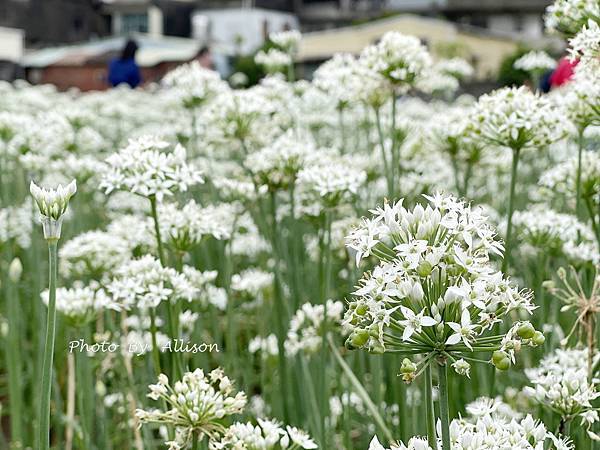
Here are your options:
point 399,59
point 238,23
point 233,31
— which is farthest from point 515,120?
point 238,23

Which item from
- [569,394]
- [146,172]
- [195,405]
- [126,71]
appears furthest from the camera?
[126,71]

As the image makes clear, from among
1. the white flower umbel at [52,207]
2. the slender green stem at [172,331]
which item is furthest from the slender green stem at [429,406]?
the slender green stem at [172,331]

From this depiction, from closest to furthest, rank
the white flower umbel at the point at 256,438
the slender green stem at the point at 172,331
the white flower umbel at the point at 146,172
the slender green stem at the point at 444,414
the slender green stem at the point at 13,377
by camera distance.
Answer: the slender green stem at the point at 444,414 < the white flower umbel at the point at 256,438 < the slender green stem at the point at 172,331 < the white flower umbel at the point at 146,172 < the slender green stem at the point at 13,377

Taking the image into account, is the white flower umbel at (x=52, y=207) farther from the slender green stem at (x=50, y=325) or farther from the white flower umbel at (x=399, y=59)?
the white flower umbel at (x=399, y=59)

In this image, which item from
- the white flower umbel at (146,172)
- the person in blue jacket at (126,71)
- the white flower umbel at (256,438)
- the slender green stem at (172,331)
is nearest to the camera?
the white flower umbel at (256,438)

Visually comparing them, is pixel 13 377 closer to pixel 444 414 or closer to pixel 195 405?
pixel 195 405

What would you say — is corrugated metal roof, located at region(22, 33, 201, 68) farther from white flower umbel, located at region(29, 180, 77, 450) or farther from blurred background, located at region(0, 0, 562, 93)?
white flower umbel, located at region(29, 180, 77, 450)

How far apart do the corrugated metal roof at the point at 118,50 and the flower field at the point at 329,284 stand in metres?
26.2

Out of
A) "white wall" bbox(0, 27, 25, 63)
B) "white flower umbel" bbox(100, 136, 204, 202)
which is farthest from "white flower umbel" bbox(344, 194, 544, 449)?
"white wall" bbox(0, 27, 25, 63)

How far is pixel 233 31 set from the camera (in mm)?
48594

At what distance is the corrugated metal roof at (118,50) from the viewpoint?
30750 mm

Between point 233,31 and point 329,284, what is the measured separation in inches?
1855

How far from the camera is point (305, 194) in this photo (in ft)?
9.65

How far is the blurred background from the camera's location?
32.8 m
